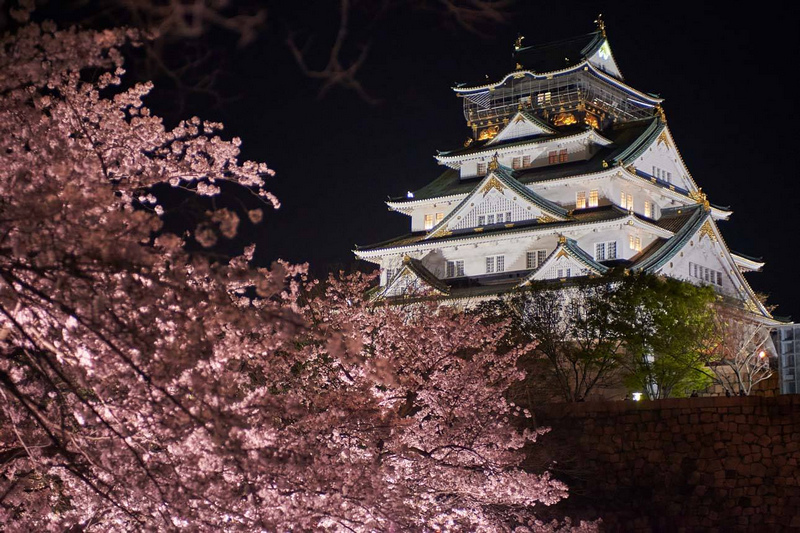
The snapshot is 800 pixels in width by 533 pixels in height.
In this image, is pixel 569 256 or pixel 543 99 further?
pixel 543 99

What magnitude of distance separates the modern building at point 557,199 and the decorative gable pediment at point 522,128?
A: 57 mm

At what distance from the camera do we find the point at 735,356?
113ft

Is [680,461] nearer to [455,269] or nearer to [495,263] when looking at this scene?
[495,263]

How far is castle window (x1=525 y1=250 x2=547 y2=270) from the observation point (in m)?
46.1

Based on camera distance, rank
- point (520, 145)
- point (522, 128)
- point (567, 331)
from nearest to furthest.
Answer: point (567, 331)
point (520, 145)
point (522, 128)

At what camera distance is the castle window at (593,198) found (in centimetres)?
4706

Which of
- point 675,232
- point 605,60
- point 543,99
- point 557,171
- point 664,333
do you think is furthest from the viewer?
point 605,60

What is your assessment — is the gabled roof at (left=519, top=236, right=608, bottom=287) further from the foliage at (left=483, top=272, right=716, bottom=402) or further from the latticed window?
the foliage at (left=483, top=272, right=716, bottom=402)

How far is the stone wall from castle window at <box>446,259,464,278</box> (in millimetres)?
19324

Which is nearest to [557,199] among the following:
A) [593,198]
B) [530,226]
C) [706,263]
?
[593,198]

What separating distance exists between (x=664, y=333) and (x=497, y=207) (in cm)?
1543

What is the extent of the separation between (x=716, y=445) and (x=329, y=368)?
12.9m

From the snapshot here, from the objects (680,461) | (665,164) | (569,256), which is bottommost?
(680,461)

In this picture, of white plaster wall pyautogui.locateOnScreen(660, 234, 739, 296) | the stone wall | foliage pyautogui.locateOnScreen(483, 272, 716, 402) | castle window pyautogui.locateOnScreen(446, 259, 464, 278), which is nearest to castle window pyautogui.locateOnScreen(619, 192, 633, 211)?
white plaster wall pyautogui.locateOnScreen(660, 234, 739, 296)
